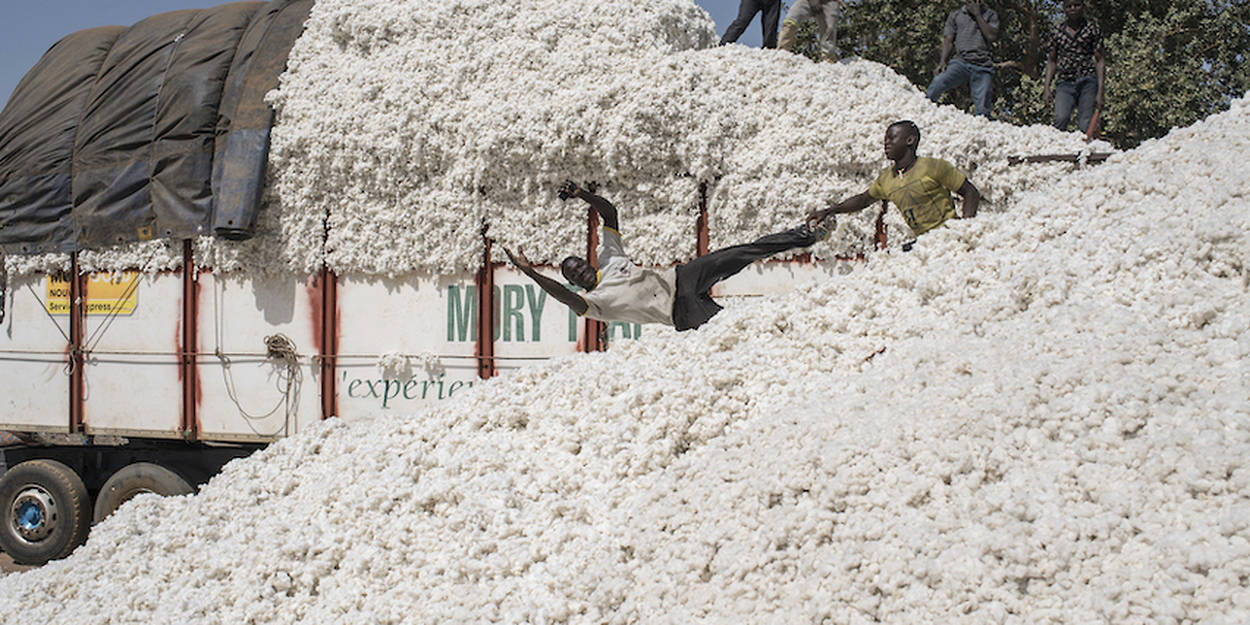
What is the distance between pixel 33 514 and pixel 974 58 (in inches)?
362

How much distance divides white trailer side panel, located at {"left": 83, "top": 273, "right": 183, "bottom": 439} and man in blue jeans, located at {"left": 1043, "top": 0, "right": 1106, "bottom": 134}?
761cm

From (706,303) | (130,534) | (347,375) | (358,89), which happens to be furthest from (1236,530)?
(358,89)

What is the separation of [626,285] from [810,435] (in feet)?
7.14

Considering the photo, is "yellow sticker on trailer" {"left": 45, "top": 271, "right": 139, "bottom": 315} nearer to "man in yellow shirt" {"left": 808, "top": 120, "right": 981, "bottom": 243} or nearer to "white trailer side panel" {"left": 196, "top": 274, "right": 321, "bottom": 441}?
"white trailer side panel" {"left": 196, "top": 274, "right": 321, "bottom": 441}

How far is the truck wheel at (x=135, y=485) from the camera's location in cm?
682

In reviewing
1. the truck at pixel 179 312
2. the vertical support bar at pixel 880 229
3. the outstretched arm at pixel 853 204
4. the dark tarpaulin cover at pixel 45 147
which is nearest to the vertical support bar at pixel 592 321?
the truck at pixel 179 312

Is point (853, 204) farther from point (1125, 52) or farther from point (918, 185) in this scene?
point (1125, 52)

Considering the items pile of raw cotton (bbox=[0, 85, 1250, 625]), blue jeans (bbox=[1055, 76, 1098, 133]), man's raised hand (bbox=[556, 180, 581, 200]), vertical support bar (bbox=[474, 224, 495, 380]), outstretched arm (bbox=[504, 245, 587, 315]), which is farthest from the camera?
blue jeans (bbox=[1055, 76, 1098, 133])

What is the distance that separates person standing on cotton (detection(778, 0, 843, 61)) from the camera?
745 cm

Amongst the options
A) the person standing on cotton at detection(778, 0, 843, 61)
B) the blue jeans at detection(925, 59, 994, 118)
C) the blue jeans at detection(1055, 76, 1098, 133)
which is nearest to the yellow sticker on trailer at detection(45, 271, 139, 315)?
the person standing on cotton at detection(778, 0, 843, 61)

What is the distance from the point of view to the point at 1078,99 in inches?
279

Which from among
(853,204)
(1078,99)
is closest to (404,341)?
(853,204)

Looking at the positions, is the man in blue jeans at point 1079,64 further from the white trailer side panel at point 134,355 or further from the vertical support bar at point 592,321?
the white trailer side panel at point 134,355

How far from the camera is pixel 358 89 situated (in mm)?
6750
